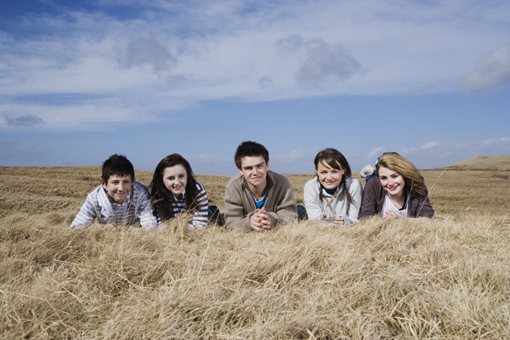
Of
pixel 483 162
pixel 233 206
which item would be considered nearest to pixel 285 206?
pixel 233 206

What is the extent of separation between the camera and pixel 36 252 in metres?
3.12

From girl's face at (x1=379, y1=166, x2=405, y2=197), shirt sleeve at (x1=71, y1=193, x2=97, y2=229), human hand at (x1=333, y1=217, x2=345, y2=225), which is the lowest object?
human hand at (x1=333, y1=217, x2=345, y2=225)

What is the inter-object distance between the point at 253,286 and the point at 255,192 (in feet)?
9.75

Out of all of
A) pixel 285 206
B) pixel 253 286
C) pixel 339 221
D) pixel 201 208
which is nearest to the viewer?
pixel 253 286

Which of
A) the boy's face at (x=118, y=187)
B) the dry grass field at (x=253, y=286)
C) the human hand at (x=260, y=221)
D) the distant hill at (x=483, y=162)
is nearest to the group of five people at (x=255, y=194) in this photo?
the boy's face at (x=118, y=187)

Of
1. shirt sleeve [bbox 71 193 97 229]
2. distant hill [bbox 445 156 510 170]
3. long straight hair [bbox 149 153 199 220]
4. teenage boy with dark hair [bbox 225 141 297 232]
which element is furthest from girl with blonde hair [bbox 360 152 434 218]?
distant hill [bbox 445 156 510 170]

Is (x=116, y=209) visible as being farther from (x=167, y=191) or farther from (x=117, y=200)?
(x=167, y=191)

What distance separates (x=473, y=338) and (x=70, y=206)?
29.7ft

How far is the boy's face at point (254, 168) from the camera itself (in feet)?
16.9

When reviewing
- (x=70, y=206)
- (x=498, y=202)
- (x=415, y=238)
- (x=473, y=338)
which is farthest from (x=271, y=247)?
(x=498, y=202)

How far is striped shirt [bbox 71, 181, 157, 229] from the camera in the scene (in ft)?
17.2

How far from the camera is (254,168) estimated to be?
5164 millimetres

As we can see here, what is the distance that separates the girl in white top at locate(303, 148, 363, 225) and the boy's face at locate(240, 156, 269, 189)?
0.77 metres

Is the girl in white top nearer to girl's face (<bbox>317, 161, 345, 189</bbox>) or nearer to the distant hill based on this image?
girl's face (<bbox>317, 161, 345, 189</bbox>)
